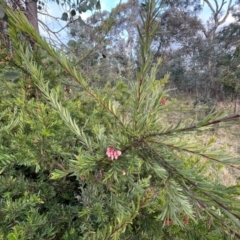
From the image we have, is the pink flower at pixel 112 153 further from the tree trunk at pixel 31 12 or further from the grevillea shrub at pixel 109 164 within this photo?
the tree trunk at pixel 31 12

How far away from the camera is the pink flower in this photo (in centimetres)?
27

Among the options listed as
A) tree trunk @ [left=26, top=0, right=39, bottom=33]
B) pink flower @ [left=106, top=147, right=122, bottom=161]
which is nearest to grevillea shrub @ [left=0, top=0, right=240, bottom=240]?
pink flower @ [left=106, top=147, right=122, bottom=161]

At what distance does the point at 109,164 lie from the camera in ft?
0.98

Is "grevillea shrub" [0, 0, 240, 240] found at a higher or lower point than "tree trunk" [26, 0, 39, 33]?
lower

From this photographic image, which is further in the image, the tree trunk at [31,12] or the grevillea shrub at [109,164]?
the tree trunk at [31,12]

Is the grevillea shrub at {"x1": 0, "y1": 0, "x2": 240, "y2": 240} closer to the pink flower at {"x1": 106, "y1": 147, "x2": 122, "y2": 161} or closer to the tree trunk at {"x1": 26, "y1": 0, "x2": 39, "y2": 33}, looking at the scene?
the pink flower at {"x1": 106, "y1": 147, "x2": 122, "y2": 161}

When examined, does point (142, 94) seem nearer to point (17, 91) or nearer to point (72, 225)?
point (72, 225)

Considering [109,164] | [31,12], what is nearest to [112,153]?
[109,164]

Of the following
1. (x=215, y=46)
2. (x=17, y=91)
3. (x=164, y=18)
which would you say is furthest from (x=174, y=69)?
(x=17, y=91)

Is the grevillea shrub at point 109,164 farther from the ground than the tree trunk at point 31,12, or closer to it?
closer to it

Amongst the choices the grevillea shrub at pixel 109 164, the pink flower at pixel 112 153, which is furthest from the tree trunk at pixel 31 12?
the pink flower at pixel 112 153

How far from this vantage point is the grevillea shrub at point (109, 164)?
0.76 ft

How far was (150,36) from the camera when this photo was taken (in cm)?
20

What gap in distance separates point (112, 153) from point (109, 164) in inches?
1.3
